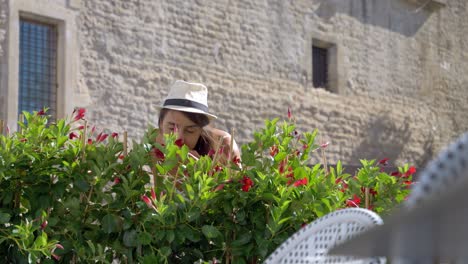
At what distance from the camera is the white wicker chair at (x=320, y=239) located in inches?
77.9

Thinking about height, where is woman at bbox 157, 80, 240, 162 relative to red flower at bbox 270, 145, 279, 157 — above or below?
above

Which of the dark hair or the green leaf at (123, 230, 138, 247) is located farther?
the dark hair

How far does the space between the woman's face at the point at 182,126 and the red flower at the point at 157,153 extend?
872 millimetres

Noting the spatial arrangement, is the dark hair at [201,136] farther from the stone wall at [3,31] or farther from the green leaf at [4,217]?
the stone wall at [3,31]

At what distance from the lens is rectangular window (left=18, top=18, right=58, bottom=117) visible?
32.8 feet

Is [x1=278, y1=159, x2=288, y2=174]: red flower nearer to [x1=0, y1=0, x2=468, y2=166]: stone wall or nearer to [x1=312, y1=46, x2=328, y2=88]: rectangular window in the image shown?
[x1=0, y1=0, x2=468, y2=166]: stone wall

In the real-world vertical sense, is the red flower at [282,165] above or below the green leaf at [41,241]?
above

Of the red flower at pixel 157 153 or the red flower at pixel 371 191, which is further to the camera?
the red flower at pixel 371 191

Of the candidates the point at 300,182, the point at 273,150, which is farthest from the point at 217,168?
the point at 300,182

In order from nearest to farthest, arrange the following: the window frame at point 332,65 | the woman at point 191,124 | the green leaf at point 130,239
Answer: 1. the green leaf at point 130,239
2. the woman at point 191,124
3. the window frame at point 332,65

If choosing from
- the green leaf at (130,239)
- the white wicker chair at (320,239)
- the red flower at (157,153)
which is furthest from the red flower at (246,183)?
the white wicker chair at (320,239)

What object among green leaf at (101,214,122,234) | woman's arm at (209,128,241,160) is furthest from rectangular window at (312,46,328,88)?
green leaf at (101,214,122,234)

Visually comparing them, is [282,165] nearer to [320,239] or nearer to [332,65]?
[320,239]

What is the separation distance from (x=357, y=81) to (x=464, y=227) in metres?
13.3
